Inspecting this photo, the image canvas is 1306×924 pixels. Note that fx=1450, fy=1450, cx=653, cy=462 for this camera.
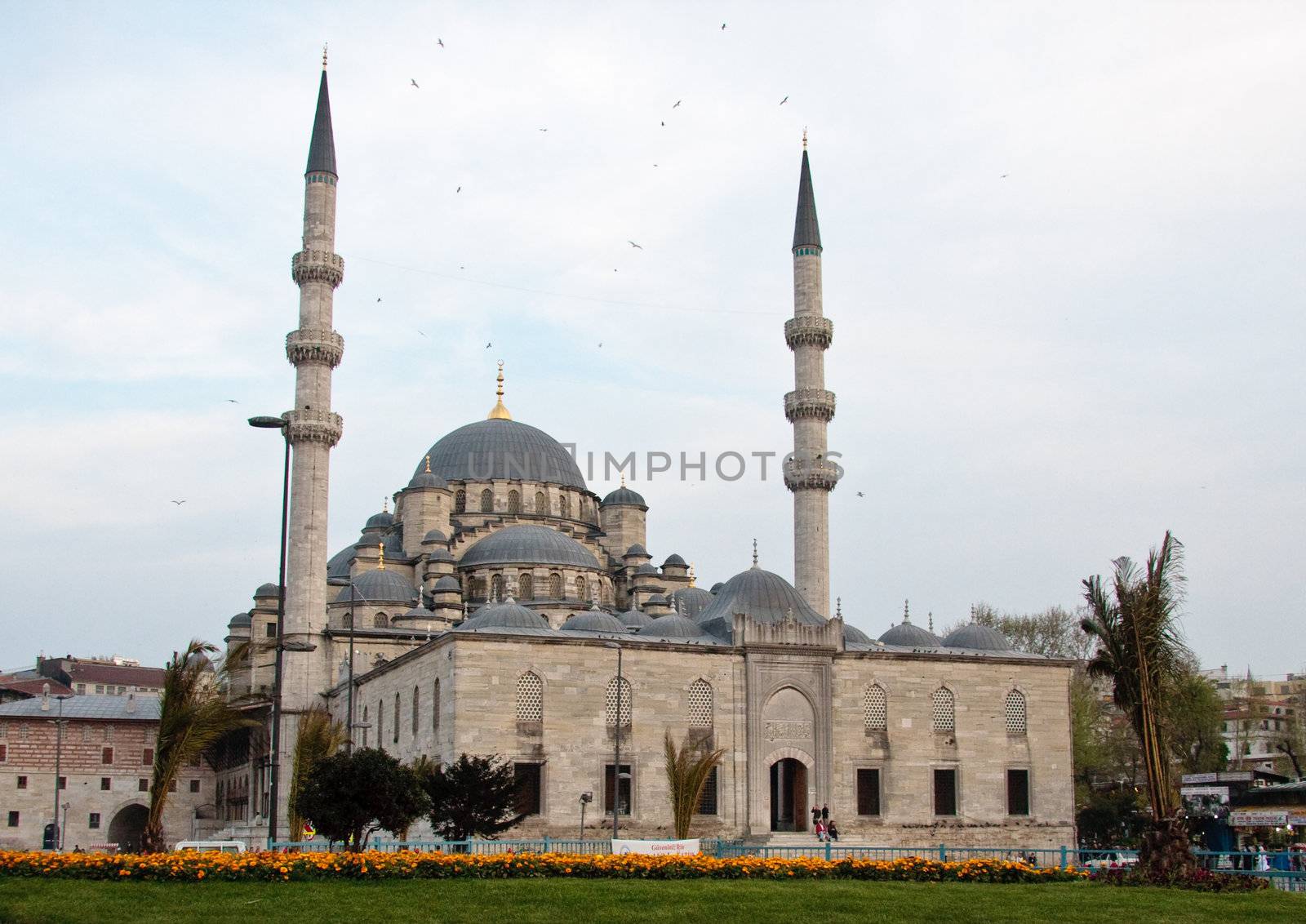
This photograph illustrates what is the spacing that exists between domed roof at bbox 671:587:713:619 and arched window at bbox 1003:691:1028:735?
44.0 feet

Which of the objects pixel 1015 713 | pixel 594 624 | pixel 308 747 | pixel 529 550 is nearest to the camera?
pixel 308 747

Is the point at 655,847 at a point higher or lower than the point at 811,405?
lower

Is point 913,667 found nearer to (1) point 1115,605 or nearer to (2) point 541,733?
(2) point 541,733

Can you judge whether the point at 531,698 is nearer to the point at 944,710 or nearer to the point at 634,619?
Result: the point at 944,710

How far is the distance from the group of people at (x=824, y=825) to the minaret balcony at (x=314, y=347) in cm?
1919

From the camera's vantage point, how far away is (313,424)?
41.6 m

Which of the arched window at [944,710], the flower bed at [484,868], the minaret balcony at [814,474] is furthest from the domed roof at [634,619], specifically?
the flower bed at [484,868]

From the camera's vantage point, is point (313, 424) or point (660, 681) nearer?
point (660, 681)

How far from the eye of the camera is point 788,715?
3534 centimetres

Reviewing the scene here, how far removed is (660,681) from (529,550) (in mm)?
15253

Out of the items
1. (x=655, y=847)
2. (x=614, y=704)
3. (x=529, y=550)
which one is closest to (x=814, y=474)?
(x=529, y=550)

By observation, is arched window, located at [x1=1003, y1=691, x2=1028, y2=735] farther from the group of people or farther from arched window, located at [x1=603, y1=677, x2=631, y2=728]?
arched window, located at [x1=603, y1=677, x2=631, y2=728]

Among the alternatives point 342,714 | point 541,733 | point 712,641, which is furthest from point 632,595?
point 541,733

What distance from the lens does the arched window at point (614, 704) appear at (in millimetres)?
33156
